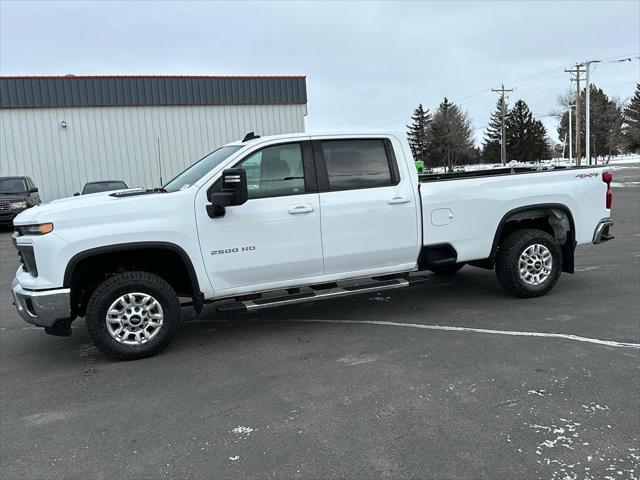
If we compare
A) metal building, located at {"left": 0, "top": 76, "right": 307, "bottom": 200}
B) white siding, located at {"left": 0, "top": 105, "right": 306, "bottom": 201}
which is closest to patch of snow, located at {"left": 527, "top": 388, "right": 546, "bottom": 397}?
white siding, located at {"left": 0, "top": 105, "right": 306, "bottom": 201}

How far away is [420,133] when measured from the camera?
3848 inches

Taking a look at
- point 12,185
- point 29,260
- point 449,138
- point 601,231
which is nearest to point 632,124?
point 449,138

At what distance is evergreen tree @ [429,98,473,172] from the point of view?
287 feet

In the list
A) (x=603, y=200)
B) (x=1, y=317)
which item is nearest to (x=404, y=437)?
(x=603, y=200)

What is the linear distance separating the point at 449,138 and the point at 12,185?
77.2 m

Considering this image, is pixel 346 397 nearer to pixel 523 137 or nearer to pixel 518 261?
pixel 518 261

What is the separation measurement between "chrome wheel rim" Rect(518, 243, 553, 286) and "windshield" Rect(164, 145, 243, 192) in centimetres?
352

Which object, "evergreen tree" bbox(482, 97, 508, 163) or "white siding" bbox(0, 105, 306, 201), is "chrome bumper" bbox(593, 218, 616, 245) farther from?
"evergreen tree" bbox(482, 97, 508, 163)

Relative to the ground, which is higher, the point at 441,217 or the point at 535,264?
the point at 441,217

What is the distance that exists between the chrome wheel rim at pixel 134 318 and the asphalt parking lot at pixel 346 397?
0.27 meters

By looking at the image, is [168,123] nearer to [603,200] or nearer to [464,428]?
[603,200]

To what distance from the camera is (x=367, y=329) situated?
18.4 ft

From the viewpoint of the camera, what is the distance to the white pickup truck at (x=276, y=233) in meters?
4.71

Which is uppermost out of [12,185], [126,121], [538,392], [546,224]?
[126,121]
